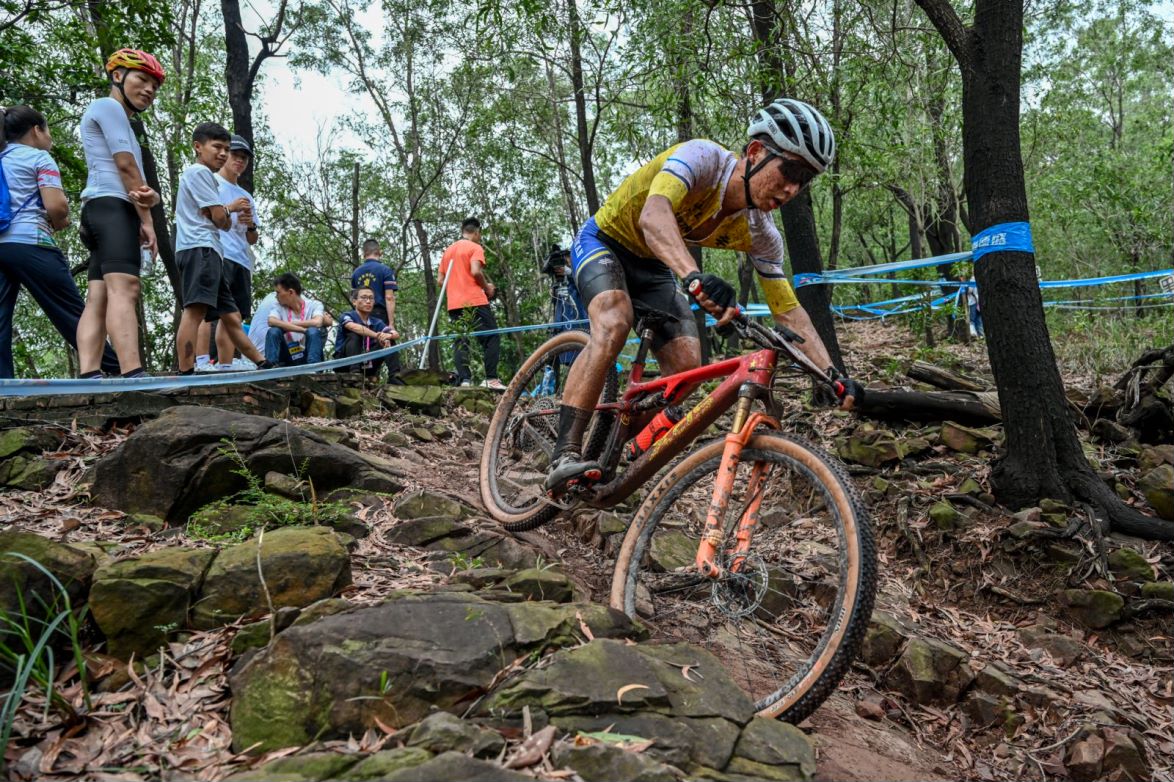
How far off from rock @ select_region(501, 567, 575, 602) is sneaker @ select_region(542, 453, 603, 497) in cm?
59

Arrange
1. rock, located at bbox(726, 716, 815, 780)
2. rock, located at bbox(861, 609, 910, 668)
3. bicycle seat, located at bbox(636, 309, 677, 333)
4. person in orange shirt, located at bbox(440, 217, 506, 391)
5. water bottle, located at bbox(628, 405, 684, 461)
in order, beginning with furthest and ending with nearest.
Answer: person in orange shirt, located at bbox(440, 217, 506, 391)
bicycle seat, located at bbox(636, 309, 677, 333)
water bottle, located at bbox(628, 405, 684, 461)
rock, located at bbox(861, 609, 910, 668)
rock, located at bbox(726, 716, 815, 780)

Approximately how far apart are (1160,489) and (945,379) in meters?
2.50

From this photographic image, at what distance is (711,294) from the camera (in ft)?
9.98

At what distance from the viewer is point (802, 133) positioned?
3217 mm

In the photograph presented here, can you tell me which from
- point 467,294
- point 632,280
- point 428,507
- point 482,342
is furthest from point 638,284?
point 482,342

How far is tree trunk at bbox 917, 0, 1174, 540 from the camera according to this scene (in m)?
4.65

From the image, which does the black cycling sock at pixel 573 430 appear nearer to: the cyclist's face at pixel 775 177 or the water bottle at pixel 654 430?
the water bottle at pixel 654 430

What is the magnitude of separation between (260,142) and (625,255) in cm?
2380

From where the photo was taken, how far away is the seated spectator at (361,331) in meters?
9.16

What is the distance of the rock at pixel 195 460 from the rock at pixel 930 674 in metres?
3.25

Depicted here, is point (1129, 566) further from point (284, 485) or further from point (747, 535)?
point (284, 485)

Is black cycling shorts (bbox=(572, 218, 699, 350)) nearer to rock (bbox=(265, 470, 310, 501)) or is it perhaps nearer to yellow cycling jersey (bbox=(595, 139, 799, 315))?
yellow cycling jersey (bbox=(595, 139, 799, 315))

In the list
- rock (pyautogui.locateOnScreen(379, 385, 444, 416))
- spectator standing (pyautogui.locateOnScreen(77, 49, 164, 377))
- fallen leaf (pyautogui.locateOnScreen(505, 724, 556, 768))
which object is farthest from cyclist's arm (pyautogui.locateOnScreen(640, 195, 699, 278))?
rock (pyautogui.locateOnScreen(379, 385, 444, 416))

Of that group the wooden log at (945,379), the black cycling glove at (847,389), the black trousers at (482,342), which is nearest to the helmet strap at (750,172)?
the black cycling glove at (847,389)
